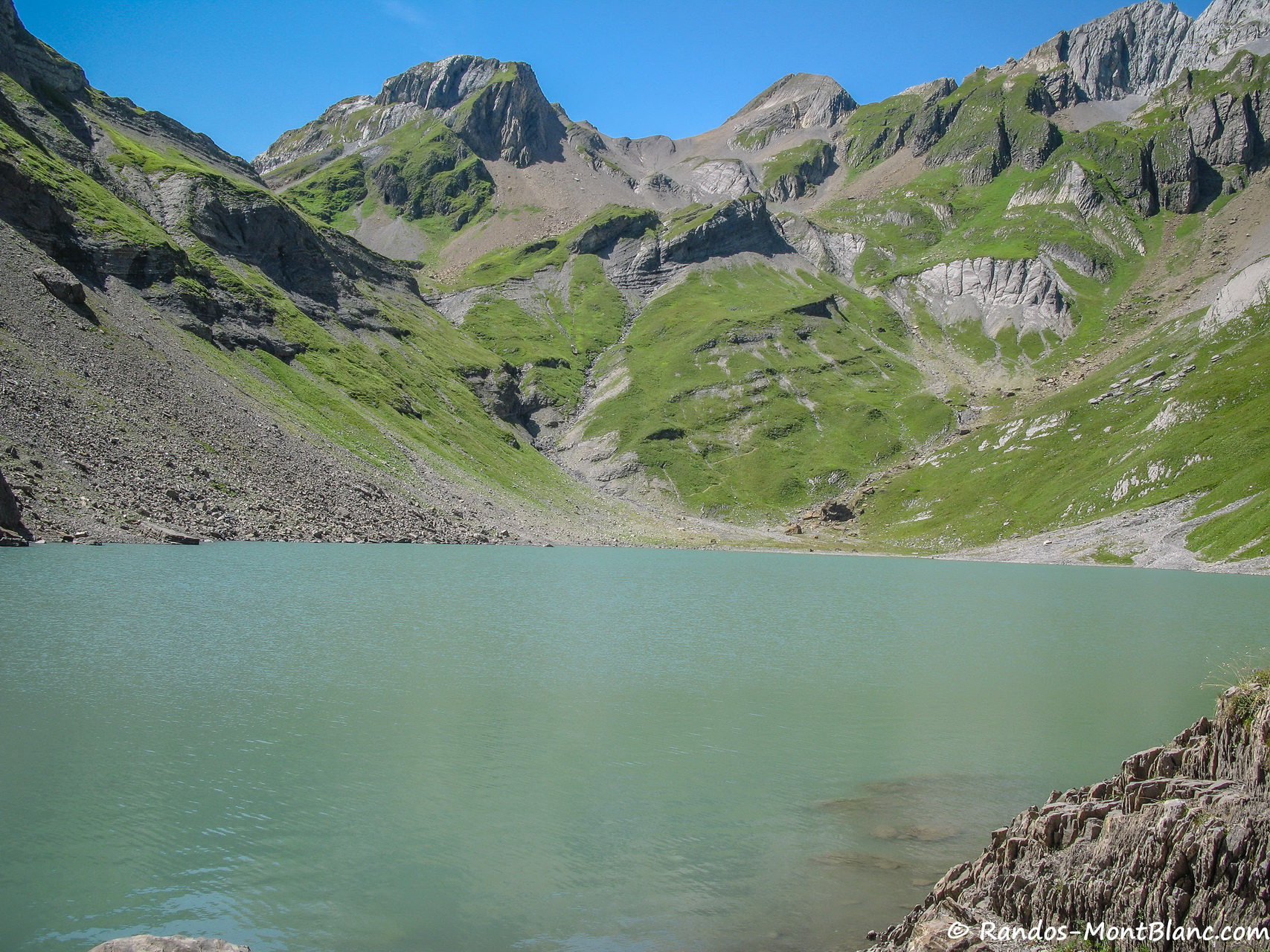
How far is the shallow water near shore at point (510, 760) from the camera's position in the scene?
13695 millimetres

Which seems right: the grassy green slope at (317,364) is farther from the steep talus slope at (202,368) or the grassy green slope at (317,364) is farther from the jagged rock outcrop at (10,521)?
the jagged rock outcrop at (10,521)

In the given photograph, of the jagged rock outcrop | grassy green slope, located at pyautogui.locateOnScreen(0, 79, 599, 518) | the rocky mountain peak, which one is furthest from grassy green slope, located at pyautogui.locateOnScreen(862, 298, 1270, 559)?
the rocky mountain peak

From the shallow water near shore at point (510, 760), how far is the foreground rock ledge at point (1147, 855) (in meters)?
3.02

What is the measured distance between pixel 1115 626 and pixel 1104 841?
49685 mm

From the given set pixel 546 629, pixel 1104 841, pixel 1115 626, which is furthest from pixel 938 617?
Result: pixel 1104 841

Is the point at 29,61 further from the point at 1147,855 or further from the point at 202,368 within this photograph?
the point at 1147,855

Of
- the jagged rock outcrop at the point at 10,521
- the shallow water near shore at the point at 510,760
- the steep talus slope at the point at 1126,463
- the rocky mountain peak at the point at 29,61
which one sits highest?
the rocky mountain peak at the point at 29,61

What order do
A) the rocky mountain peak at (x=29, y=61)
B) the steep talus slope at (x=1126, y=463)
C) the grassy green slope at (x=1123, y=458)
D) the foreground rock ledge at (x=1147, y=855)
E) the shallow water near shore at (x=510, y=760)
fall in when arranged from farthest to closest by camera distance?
the rocky mountain peak at (x=29, y=61) < the grassy green slope at (x=1123, y=458) < the steep talus slope at (x=1126, y=463) < the shallow water near shore at (x=510, y=760) < the foreground rock ledge at (x=1147, y=855)

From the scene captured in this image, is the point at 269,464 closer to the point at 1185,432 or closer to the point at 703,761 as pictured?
the point at 703,761

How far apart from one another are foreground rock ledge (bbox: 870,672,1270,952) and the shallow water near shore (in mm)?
3024

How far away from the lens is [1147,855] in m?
9.99

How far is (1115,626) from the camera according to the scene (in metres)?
52.0

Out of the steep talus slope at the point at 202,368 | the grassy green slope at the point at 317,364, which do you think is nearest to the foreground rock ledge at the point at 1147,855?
the steep talus slope at the point at 202,368

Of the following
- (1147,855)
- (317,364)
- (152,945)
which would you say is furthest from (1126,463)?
(152,945)
